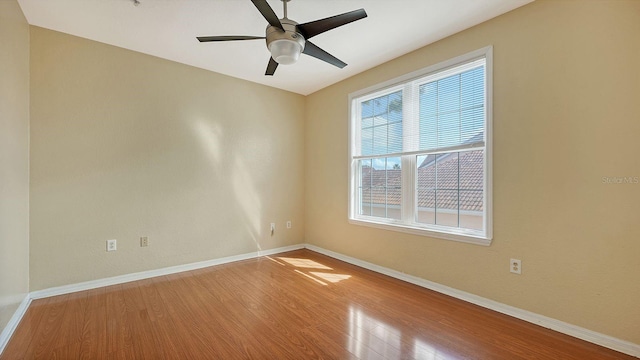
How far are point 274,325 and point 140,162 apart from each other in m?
2.44

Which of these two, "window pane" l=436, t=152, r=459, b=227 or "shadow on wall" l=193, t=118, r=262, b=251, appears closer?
"window pane" l=436, t=152, r=459, b=227

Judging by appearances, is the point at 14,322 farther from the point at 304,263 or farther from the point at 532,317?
the point at 532,317

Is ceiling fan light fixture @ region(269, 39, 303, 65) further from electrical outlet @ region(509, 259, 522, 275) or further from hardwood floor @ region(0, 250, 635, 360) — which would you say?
electrical outlet @ region(509, 259, 522, 275)

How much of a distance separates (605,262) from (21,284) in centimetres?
471

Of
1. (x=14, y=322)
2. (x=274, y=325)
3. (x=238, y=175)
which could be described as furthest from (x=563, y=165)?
(x=14, y=322)

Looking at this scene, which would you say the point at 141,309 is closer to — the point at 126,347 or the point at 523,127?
the point at 126,347

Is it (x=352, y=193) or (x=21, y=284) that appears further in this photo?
(x=352, y=193)

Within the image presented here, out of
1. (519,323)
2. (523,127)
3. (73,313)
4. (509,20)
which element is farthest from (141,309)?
(509,20)

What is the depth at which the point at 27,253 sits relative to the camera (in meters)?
2.58

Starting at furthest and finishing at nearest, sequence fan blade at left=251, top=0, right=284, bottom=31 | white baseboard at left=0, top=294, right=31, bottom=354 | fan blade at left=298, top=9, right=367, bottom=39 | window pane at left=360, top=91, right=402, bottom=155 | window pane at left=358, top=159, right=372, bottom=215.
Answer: window pane at left=358, top=159, right=372, bottom=215, window pane at left=360, top=91, right=402, bottom=155, white baseboard at left=0, top=294, right=31, bottom=354, fan blade at left=298, top=9, right=367, bottom=39, fan blade at left=251, top=0, right=284, bottom=31

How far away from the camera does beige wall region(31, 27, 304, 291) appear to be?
273 centimetres

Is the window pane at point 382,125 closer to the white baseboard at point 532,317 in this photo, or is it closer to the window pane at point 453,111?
the window pane at point 453,111

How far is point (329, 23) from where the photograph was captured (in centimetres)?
192

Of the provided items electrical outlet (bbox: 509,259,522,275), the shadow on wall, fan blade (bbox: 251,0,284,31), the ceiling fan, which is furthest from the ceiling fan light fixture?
electrical outlet (bbox: 509,259,522,275)
